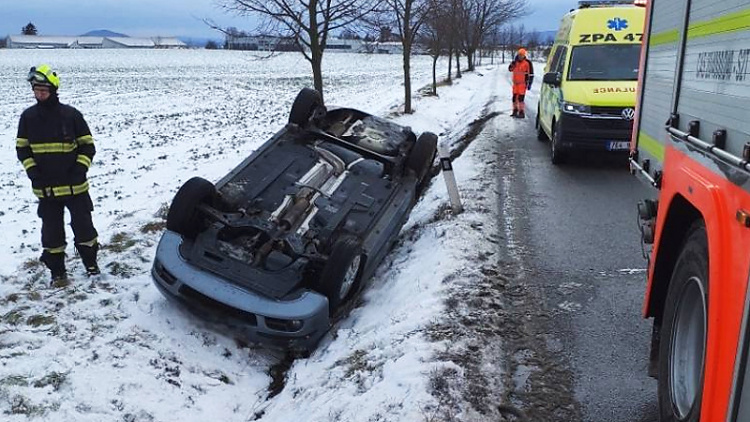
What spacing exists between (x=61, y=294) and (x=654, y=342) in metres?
4.63

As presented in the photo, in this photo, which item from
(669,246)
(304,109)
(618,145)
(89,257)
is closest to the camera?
(669,246)

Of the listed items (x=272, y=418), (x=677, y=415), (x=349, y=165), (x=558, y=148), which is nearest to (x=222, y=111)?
(x=558, y=148)

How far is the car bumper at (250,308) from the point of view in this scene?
15.0 feet

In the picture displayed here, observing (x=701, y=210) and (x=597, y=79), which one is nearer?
(x=701, y=210)

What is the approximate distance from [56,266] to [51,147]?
1.06 m

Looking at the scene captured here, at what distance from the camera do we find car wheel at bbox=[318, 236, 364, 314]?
189 inches

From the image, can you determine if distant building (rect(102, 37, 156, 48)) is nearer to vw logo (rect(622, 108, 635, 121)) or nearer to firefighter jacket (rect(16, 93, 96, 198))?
vw logo (rect(622, 108, 635, 121))

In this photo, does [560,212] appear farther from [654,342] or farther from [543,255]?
[654,342]

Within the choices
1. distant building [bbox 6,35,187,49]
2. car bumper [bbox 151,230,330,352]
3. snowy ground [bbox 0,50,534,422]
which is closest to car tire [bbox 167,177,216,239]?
car bumper [bbox 151,230,330,352]

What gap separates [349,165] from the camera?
668 centimetres

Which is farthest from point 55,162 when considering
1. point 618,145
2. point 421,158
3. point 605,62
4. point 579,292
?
point 605,62

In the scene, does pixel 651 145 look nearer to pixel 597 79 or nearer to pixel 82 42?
pixel 597 79

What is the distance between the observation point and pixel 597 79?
33.5 feet

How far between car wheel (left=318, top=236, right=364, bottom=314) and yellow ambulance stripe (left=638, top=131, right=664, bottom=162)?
7.06 ft
